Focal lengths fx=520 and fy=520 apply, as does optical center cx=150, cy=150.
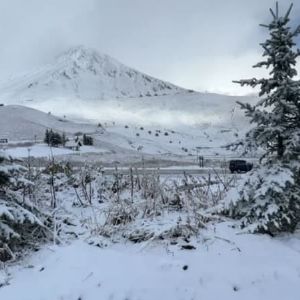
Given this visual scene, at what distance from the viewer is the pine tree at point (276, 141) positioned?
5691 mm

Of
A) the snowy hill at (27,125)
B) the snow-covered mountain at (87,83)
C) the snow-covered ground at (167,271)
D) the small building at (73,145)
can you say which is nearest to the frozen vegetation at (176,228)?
the snow-covered ground at (167,271)

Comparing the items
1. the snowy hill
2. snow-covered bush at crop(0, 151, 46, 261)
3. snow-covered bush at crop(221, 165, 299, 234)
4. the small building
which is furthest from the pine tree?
the snowy hill

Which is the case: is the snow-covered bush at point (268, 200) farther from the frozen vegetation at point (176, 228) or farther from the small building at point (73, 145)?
the small building at point (73, 145)

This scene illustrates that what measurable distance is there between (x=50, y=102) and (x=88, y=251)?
83.0 meters

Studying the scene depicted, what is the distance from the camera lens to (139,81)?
11969 centimetres

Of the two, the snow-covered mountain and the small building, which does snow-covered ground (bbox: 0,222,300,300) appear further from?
the snow-covered mountain

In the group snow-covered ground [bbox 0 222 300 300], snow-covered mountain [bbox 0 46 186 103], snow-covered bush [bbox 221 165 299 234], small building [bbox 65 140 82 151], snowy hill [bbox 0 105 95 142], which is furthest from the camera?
snow-covered mountain [bbox 0 46 186 103]

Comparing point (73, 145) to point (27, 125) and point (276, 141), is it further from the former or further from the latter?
point (276, 141)

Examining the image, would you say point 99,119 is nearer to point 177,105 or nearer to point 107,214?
point 177,105

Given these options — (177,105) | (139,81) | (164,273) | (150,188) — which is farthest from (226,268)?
(139,81)

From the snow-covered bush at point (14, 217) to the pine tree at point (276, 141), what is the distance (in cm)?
235

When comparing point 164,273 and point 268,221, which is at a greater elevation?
point 268,221

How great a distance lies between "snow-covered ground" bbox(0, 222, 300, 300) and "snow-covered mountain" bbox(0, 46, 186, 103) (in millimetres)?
86642

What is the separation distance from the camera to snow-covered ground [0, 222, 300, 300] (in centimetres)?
483
